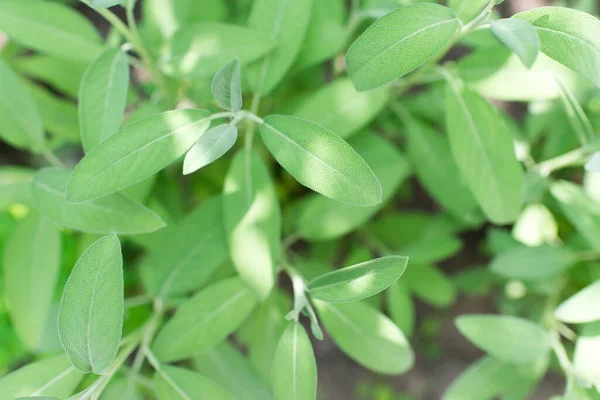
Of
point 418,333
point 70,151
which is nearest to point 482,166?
point 418,333

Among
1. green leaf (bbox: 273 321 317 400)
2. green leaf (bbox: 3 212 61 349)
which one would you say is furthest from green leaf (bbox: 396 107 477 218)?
green leaf (bbox: 3 212 61 349)

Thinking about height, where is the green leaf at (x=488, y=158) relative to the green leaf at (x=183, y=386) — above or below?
above

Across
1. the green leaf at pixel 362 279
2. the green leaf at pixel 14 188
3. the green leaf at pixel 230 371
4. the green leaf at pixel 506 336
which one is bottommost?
the green leaf at pixel 230 371

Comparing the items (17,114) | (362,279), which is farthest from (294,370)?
(17,114)

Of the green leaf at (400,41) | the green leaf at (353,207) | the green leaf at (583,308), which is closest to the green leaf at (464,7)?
the green leaf at (400,41)

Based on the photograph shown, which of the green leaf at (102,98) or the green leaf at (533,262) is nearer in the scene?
the green leaf at (102,98)

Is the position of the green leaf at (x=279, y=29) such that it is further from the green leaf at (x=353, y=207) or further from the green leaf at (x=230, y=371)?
the green leaf at (x=230, y=371)

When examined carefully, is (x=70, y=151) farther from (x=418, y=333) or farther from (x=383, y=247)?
(x=418, y=333)
